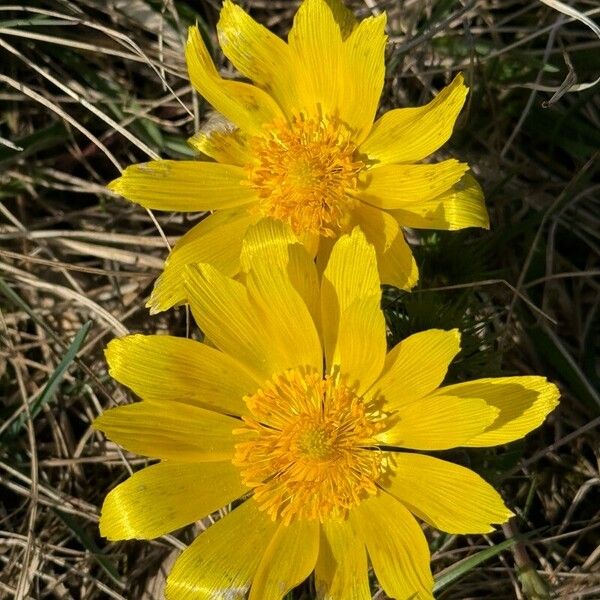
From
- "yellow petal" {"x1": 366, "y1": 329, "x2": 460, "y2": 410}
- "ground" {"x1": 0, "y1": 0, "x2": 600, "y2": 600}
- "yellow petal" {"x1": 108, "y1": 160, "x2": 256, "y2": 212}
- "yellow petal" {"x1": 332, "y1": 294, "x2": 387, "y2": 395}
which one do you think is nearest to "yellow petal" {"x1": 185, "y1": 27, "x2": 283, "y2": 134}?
"yellow petal" {"x1": 108, "y1": 160, "x2": 256, "y2": 212}

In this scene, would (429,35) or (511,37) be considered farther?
(511,37)

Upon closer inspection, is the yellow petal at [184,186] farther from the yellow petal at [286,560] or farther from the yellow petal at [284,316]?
the yellow petal at [286,560]

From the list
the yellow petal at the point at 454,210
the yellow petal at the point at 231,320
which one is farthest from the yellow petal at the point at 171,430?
the yellow petal at the point at 454,210

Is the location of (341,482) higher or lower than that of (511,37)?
lower

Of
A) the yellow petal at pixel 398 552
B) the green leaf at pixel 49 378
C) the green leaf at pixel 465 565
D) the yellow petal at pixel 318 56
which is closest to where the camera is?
the yellow petal at pixel 398 552

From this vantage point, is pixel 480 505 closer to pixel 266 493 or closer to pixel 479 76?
pixel 266 493

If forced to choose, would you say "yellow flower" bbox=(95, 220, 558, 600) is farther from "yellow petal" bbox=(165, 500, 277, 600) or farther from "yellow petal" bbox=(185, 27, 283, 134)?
"yellow petal" bbox=(185, 27, 283, 134)

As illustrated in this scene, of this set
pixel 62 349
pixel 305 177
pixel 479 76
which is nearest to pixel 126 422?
pixel 305 177
